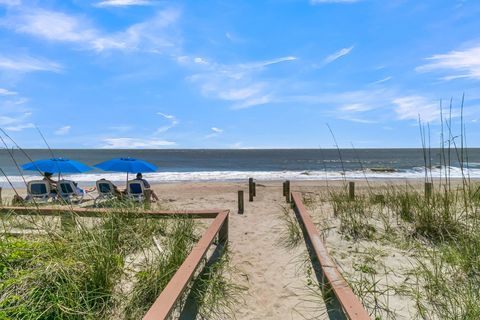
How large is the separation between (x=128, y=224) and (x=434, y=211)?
14.1 feet

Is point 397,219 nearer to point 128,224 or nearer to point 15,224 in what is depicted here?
point 128,224

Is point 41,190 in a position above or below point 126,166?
below

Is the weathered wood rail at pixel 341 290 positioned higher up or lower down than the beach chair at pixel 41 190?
lower down

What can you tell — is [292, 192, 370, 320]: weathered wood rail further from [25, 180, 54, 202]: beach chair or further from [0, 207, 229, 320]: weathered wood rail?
[25, 180, 54, 202]: beach chair

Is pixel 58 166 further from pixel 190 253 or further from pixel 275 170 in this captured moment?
pixel 275 170

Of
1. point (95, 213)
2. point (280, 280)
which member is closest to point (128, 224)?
point (95, 213)

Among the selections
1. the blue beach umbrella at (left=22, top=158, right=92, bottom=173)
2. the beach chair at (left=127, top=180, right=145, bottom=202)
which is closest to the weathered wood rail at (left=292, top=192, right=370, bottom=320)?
the beach chair at (left=127, top=180, right=145, bottom=202)

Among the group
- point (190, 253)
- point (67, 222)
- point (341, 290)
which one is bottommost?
point (341, 290)

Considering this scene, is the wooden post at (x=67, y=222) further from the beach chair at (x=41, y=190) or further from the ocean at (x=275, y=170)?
the beach chair at (x=41, y=190)

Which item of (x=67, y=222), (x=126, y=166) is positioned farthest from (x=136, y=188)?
(x=67, y=222)

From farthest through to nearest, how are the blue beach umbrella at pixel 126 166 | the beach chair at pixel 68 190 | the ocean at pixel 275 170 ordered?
the ocean at pixel 275 170, the beach chair at pixel 68 190, the blue beach umbrella at pixel 126 166

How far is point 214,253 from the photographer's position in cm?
484

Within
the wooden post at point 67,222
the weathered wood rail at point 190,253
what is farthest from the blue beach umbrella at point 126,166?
the wooden post at point 67,222

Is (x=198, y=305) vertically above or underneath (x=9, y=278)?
underneath
